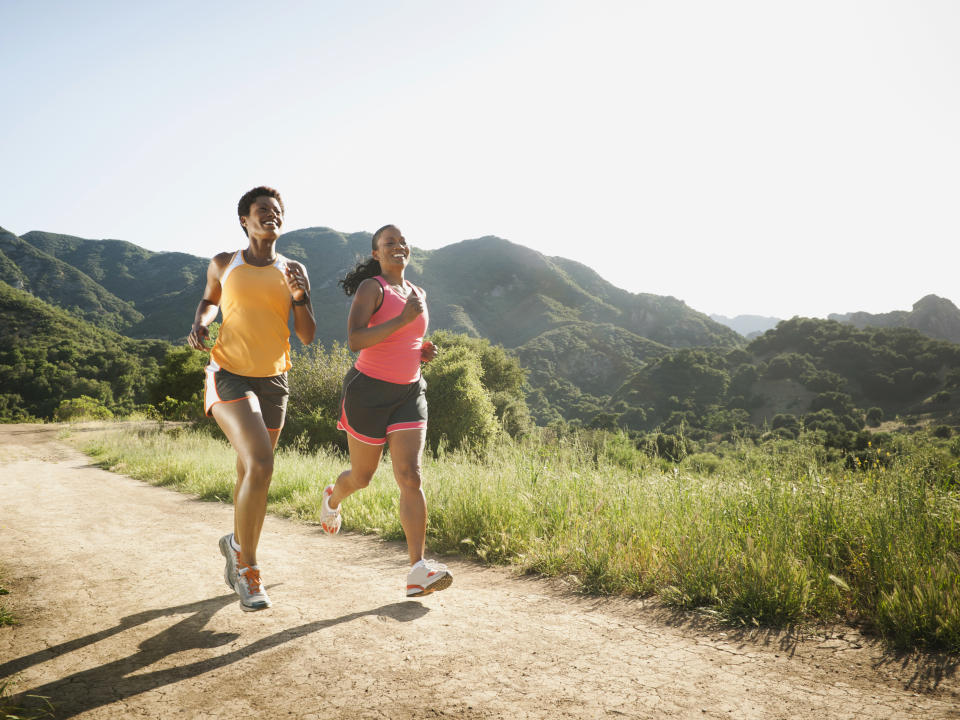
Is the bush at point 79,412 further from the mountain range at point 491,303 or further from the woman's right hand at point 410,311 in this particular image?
the mountain range at point 491,303

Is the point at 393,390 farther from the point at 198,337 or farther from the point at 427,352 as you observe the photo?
the point at 198,337

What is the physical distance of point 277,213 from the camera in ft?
11.1

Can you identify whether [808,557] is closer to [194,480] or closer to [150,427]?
[194,480]

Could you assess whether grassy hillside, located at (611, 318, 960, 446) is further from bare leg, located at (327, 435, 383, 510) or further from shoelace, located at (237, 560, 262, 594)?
shoelace, located at (237, 560, 262, 594)

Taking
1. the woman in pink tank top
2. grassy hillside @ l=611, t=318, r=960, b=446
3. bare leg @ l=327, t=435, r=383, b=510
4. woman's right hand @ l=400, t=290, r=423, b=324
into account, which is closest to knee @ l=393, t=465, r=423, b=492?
the woman in pink tank top

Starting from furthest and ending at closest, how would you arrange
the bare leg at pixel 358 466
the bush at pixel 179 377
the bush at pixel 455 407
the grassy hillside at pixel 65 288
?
the grassy hillside at pixel 65 288 → the bush at pixel 179 377 → the bush at pixel 455 407 → the bare leg at pixel 358 466

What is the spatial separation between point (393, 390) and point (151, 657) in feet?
5.87

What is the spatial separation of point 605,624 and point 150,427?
19489mm

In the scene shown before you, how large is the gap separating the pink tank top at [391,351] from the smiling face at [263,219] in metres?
0.71

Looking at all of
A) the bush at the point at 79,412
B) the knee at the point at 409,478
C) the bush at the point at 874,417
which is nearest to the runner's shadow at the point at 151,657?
Answer: the knee at the point at 409,478

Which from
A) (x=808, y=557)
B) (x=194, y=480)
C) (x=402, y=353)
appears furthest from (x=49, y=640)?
(x=194, y=480)

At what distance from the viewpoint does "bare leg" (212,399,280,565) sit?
9.89 feet

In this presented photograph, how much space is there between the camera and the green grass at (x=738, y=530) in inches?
112

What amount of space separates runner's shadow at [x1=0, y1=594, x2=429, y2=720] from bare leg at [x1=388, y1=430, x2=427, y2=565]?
37 centimetres
